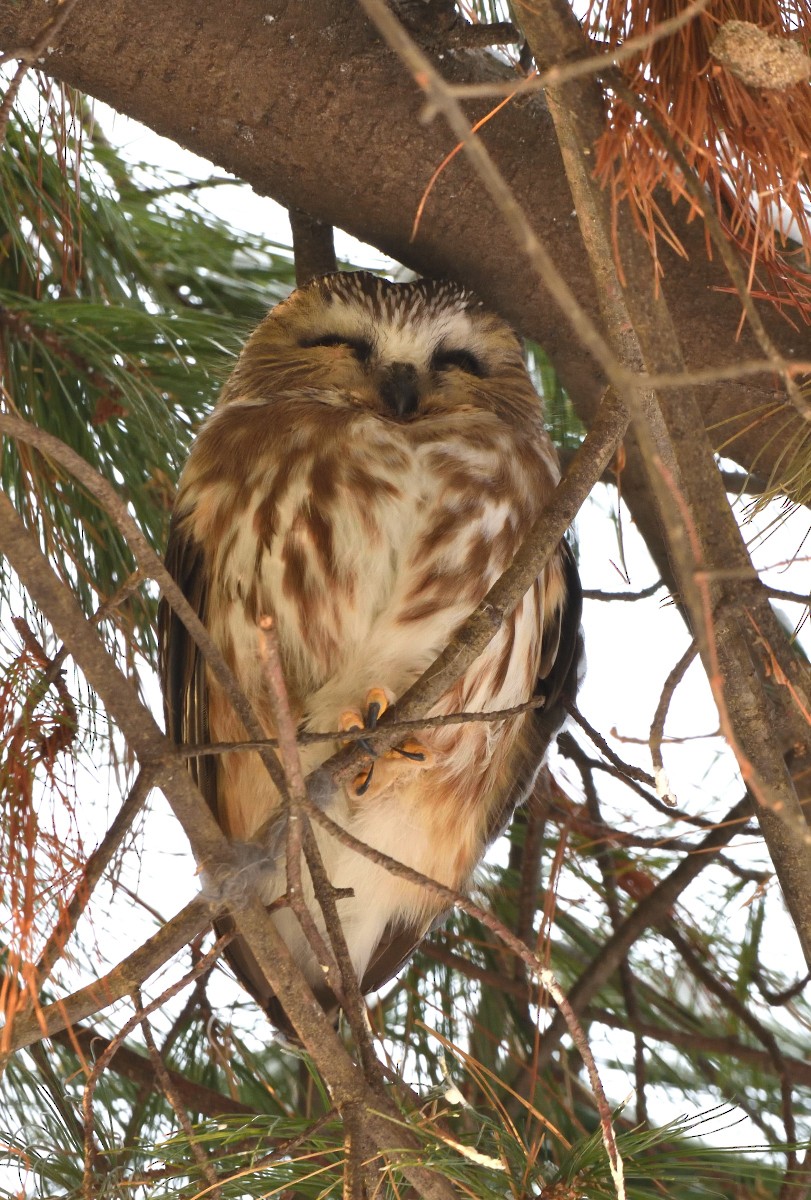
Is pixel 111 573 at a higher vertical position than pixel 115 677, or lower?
higher

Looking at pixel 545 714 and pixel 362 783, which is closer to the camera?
pixel 362 783

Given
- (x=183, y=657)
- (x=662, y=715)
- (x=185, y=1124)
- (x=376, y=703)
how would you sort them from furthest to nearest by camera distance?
(x=183, y=657) < (x=376, y=703) < (x=185, y=1124) < (x=662, y=715)

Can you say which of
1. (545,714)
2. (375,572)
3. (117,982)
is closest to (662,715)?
(117,982)

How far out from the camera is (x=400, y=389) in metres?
2.40

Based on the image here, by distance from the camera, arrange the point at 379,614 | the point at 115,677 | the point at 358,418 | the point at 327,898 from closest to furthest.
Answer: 1. the point at 115,677
2. the point at 327,898
3. the point at 379,614
4. the point at 358,418

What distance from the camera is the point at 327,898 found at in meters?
1.64

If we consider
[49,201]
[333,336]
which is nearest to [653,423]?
[333,336]

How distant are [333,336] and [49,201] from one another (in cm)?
57

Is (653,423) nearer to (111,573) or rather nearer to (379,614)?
(379,614)

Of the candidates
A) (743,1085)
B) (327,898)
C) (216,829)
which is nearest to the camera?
(216,829)

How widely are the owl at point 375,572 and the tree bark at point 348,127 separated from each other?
29 centimetres

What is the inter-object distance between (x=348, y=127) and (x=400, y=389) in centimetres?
46

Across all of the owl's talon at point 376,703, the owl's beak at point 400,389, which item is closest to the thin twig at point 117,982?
the owl's talon at point 376,703

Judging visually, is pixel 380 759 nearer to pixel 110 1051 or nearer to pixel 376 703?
pixel 376 703
